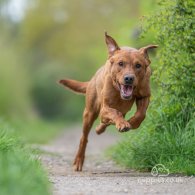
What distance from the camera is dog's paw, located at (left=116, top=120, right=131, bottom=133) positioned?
8227mm

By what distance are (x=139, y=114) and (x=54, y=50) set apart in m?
35.2

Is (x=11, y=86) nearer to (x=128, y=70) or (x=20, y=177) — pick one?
(x=128, y=70)

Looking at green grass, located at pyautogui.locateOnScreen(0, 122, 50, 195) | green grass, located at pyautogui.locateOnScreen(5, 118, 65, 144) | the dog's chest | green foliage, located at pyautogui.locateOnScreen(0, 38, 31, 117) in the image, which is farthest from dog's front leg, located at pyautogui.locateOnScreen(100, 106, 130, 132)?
green foliage, located at pyautogui.locateOnScreen(0, 38, 31, 117)

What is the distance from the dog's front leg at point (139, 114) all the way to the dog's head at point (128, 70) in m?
0.26

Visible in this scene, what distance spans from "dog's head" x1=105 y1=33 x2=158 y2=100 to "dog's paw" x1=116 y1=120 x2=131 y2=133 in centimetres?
46

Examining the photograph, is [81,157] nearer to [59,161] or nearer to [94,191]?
[59,161]

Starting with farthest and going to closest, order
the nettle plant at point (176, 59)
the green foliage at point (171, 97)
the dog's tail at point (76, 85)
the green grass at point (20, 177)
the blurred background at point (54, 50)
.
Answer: the blurred background at point (54, 50)
the dog's tail at point (76, 85)
the nettle plant at point (176, 59)
the green foliage at point (171, 97)
the green grass at point (20, 177)

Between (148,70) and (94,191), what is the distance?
109 inches

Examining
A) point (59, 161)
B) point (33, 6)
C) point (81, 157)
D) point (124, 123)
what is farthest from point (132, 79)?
point (33, 6)

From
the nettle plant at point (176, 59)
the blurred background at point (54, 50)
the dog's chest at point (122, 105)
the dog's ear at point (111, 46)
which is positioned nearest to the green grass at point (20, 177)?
the dog's chest at point (122, 105)

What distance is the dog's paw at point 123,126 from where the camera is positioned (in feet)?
27.0

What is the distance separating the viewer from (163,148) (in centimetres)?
919

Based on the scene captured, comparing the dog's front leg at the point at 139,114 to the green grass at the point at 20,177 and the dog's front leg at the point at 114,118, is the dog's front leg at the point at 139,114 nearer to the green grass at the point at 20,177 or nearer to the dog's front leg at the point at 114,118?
the dog's front leg at the point at 114,118

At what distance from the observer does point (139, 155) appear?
31.3 feet
